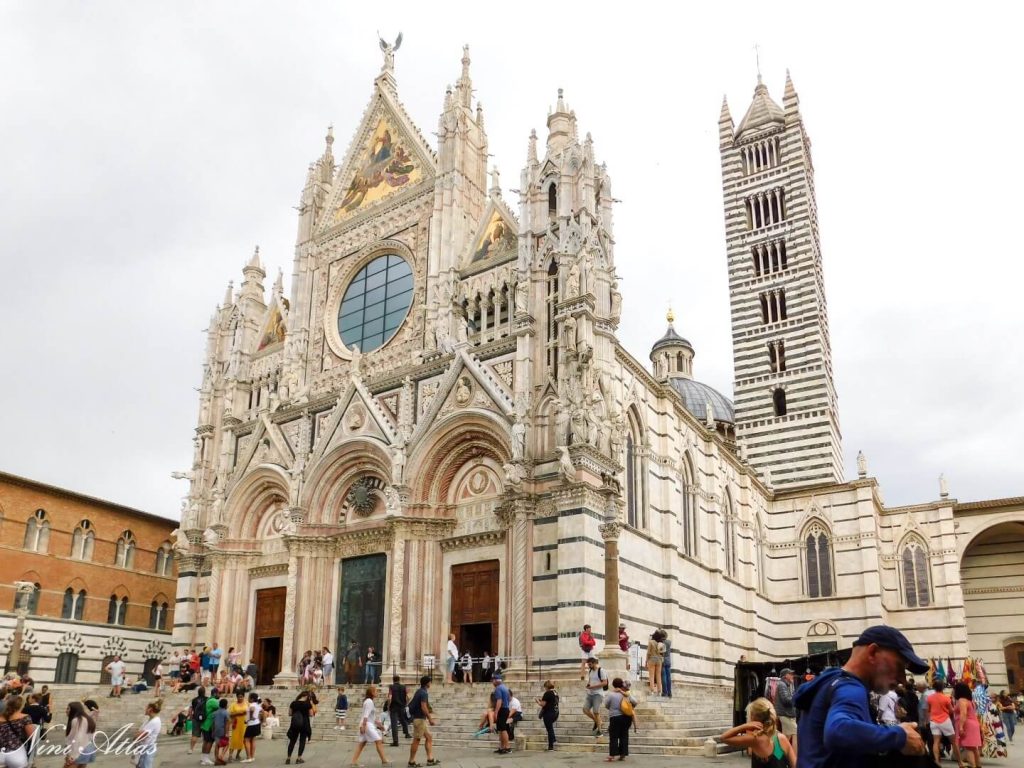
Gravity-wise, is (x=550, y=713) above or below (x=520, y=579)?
below

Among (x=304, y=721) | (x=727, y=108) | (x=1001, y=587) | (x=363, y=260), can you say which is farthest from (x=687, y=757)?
(x=727, y=108)

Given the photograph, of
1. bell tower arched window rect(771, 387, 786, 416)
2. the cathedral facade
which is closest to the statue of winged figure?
the cathedral facade

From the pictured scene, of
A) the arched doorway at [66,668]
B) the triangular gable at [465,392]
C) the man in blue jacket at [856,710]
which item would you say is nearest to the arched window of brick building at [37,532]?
the arched doorway at [66,668]

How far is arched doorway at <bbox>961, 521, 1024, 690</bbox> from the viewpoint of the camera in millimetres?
37688

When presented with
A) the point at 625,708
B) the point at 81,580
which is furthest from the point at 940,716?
the point at 81,580

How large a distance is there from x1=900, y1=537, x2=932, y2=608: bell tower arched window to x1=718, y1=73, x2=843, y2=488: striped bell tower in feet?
13.6

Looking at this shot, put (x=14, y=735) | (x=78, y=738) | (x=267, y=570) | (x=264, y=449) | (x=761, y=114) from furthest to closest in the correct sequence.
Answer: (x=761, y=114) → (x=264, y=449) → (x=267, y=570) → (x=78, y=738) → (x=14, y=735)

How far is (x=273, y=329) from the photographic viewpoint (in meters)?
32.3

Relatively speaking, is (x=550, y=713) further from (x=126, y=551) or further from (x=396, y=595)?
(x=126, y=551)

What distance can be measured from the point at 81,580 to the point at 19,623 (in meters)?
3.47

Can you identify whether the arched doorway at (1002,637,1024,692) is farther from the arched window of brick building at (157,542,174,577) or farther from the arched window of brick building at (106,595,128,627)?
the arched window of brick building at (106,595,128,627)

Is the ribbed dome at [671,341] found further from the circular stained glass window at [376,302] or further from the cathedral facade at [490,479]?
the circular stained glass window at [376,302]

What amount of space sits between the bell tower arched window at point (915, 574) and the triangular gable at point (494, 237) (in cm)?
2239

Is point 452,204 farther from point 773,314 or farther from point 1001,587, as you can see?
point 1001,587
